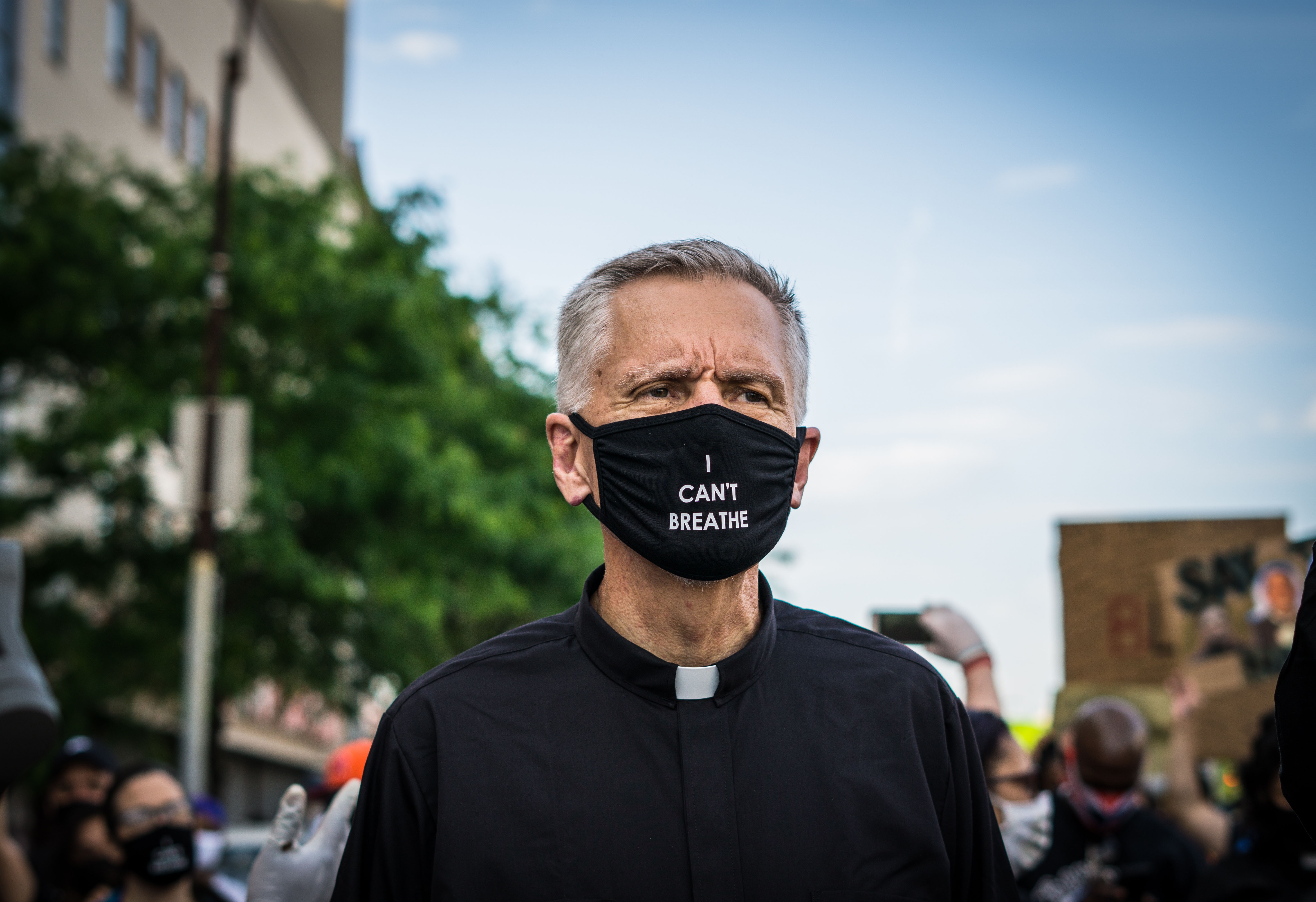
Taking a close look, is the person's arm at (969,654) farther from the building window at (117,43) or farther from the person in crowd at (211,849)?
the building window at (117,43)

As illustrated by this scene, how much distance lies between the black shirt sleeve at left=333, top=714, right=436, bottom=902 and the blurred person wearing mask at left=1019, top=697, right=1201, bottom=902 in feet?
12.4

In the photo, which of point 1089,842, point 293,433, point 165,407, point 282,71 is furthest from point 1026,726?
point 282,71

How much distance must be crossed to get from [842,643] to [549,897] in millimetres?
741

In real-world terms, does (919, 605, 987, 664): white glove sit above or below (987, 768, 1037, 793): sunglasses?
above

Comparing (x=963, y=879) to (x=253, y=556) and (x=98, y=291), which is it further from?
(x=98, y=291)

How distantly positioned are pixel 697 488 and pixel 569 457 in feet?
1.09

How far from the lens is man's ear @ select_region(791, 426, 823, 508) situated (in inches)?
102

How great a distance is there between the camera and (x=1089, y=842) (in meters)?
5.60

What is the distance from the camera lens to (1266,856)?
14.6 feet

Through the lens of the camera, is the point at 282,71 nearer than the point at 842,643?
No

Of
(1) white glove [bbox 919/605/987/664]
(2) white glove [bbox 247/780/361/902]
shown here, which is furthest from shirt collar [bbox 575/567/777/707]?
(1) white glove [bbox 919/605/987/664]

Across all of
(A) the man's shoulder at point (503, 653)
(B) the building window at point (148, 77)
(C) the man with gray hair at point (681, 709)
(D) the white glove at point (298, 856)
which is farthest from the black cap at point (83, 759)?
(B) the building window at point (148, 77)

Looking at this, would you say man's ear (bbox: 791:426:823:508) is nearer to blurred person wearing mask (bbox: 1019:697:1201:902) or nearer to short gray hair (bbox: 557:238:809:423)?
short gray hair (bbox: 557:238:809:423)

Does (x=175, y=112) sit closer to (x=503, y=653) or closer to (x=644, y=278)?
(x=644, y=278)
